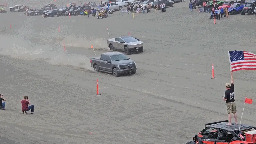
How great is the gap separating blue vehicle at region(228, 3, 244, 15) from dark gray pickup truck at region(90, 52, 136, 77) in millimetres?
22226

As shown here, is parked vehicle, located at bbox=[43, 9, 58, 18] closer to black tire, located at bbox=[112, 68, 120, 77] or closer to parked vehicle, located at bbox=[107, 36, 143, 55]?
parked vehicle, located at bbox=[107, 36, 143, 55]

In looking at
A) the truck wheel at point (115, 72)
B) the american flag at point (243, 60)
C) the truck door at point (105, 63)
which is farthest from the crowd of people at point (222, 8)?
the american flag at point (243, 60)

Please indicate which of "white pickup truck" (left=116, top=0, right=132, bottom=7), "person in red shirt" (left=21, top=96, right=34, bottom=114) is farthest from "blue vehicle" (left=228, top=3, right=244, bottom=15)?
"person in red shirt" (left=21, top=96, right=34, bottom=114)

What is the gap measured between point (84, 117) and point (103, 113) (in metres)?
1.01

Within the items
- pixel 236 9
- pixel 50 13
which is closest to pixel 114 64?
pixel 236 9

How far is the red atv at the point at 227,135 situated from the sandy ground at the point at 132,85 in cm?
235

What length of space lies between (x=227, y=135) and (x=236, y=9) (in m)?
38.9

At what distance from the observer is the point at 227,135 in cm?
1592

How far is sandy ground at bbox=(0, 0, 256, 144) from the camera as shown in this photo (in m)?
21.0

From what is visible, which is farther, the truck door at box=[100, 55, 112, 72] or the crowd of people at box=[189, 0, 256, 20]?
the crowd of people at box=[189, 0, 256, 20]

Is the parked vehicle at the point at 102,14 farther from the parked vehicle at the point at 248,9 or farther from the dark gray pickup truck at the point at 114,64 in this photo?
the dark gray pickup truck at the point at 114,64

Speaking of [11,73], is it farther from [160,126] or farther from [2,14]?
[2,14]

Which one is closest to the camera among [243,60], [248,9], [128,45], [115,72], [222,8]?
[243,60]

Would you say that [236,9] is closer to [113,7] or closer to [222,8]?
[222,8]
